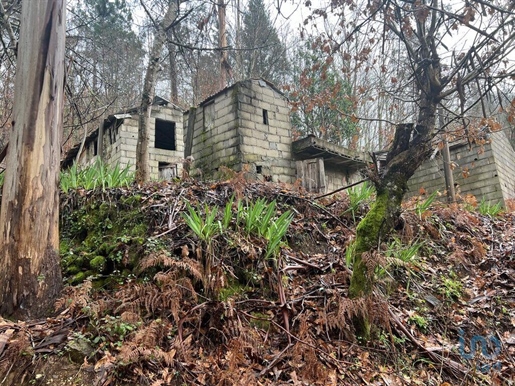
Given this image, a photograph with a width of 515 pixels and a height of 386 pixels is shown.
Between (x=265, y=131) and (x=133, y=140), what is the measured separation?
19.4 ft

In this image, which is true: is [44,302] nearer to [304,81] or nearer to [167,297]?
[167,297]

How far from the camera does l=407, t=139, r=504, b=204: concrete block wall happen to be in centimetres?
1208

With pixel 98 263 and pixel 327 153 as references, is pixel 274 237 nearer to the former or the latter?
pixel 98 263

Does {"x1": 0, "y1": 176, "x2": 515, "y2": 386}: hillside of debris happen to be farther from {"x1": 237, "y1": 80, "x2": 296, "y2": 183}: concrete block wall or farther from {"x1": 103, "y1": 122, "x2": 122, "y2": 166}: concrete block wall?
{"x1": 103, "y1": 122, "x2": 122, "y2": 166}: concrete block wall

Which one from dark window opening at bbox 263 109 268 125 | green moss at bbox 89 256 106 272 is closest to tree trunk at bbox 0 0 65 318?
green moss at bbox 89 256 106 272

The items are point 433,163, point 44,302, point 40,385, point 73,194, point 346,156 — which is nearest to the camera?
point 40,385

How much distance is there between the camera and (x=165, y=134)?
51.4ft

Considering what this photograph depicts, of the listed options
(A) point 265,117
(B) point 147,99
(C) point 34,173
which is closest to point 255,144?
(A) point 265,117

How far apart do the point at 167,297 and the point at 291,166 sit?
762 cm

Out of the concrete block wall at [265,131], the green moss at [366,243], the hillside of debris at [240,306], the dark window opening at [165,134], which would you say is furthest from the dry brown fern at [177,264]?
the dark window opening at [165,134]

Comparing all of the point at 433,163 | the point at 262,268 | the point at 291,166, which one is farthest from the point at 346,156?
the point at 262,268

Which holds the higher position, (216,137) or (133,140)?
(133,140)

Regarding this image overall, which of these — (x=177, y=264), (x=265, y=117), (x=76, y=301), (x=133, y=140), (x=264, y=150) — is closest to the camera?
(x=76, y=301)

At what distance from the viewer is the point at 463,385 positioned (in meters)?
2.94
